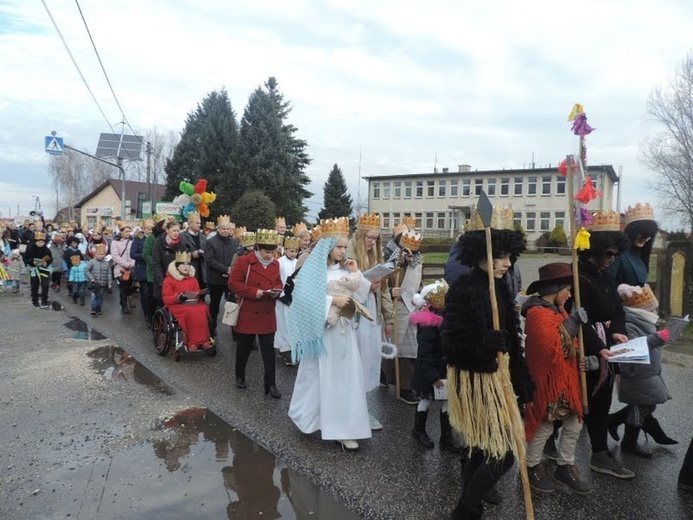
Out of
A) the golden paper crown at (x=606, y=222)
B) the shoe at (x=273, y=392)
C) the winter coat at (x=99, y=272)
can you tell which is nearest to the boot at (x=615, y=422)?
the golden paper crown at (x=606, y=222)

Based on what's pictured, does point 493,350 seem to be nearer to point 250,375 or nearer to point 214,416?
point 214,416

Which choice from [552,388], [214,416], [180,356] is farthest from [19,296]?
Answer: [552,388]

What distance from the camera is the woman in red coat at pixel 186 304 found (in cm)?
780

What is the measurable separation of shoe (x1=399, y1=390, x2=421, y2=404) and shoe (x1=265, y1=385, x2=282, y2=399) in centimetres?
142

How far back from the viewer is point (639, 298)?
4461 mm

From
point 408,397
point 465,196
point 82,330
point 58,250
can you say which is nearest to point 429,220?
point 465,196

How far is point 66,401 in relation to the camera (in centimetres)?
591

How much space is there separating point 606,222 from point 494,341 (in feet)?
8.29

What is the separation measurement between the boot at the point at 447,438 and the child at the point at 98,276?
374 inches

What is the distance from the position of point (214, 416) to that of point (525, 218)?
5306cm

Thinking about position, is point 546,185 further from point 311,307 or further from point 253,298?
point 311,307

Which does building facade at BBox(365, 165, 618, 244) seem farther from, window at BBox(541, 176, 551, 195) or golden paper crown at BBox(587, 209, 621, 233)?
golden paper crown at BBox(587, 209, 621, 233)

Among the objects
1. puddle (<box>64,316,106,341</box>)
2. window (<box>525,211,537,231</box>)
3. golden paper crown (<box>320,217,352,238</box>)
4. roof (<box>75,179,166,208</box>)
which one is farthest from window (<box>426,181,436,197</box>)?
golden paper crown (<box>320,217,352,238</box>)

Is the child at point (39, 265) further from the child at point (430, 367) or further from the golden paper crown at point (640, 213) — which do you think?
the golden paper crown at point (640, 213)
